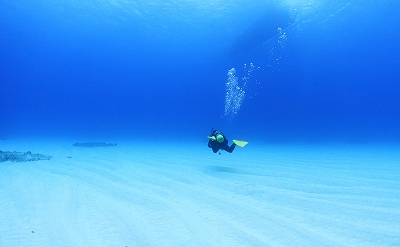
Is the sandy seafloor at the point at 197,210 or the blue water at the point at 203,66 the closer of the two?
the sandy seafloor at the point at 197,210

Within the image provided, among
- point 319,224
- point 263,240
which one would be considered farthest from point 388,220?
point 263,240

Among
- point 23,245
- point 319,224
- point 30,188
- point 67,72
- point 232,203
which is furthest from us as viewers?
point 67,72

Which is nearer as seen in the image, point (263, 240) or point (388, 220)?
point (263, 240)

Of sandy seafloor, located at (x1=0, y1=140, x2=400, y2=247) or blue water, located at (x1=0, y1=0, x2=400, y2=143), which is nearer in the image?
sandy seafloor, located at (x1=0, y1=140, x2=400, y2=247)

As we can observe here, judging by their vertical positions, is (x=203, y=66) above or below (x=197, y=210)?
above

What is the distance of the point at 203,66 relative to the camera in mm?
79250

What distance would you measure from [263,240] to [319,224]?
982 mm

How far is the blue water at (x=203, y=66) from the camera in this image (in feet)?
105

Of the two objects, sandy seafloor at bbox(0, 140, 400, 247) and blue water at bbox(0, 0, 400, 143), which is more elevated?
blue water at bbox(0, 0, 400, 143)

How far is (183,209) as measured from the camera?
3.56 meters

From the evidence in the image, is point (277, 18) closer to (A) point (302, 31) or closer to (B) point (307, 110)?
(A) point (302, 31)

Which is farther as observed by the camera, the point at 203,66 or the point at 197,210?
the point at 203,66

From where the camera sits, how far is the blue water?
32.1 metres

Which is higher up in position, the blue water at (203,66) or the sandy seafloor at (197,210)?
the blue water at (203,66)
